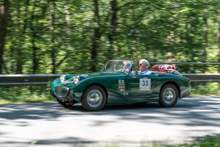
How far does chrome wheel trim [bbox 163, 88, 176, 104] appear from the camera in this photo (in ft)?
28.6

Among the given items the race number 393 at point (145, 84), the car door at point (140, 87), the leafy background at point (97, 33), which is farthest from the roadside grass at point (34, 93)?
the race number 393 at point (145, 84)

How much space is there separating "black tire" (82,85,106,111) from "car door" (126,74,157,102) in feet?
2.40

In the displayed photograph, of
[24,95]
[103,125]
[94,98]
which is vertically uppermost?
[94,98]

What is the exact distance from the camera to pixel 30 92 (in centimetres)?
1111

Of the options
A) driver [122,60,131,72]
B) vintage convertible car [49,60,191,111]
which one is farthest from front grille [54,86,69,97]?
driver [122,60,131,72]

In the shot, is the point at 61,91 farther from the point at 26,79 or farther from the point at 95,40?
the point at 95,40

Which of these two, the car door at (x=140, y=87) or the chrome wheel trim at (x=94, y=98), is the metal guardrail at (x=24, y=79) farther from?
the car door at (x=140, y=87)

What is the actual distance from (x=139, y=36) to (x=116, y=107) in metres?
6.03

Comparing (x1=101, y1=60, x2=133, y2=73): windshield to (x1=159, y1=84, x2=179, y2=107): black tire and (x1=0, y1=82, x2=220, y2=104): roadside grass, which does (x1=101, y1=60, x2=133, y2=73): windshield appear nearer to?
(x1=159, y1=84, x2=179, y2=107): black tire

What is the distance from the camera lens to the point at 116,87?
7.84 m

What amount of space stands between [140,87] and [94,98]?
1.31 metres

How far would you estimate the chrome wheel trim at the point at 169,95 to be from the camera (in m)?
8.70

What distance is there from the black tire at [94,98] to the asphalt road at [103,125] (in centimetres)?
22

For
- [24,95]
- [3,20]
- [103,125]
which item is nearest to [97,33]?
[3,20]
